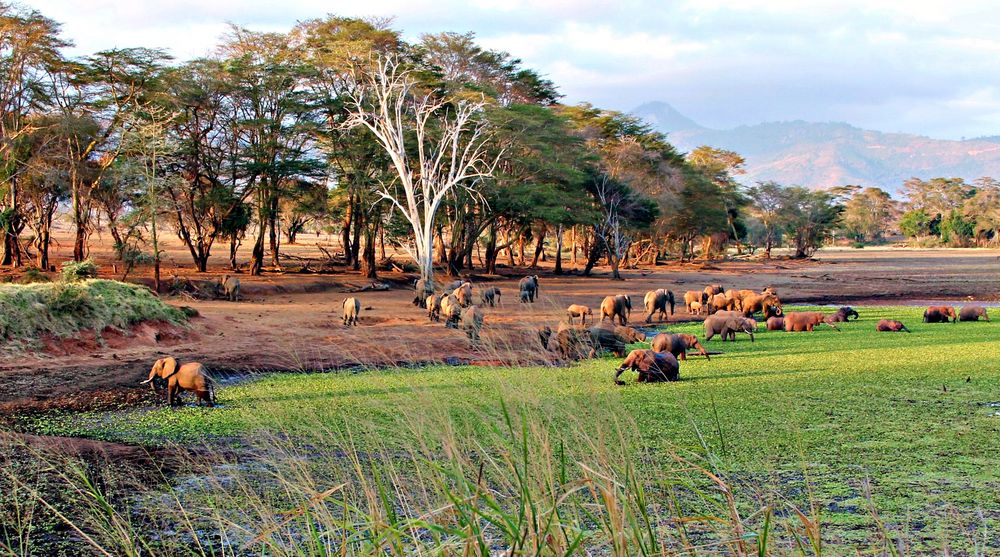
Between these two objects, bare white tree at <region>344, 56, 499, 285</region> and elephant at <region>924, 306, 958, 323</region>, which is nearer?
elephant at <region>924, 306, 958, 323</region>

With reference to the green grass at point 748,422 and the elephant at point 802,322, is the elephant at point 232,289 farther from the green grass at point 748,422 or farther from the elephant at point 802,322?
the elephant at point 802,322

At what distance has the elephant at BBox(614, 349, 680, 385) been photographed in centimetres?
890

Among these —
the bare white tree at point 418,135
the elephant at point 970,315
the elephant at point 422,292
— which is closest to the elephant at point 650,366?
the elephant at point 970,315

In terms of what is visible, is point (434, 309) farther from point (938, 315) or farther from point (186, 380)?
point (938, 315)

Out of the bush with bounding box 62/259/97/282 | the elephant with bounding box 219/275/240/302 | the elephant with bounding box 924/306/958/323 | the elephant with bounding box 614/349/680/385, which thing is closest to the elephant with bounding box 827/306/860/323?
the elephant with bounding box 924/306/958/323

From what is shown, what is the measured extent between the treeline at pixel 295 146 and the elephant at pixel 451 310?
5562 millimetres

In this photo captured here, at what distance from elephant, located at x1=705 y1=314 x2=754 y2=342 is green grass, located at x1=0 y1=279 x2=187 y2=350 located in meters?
8.76

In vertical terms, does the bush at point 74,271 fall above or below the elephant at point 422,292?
above

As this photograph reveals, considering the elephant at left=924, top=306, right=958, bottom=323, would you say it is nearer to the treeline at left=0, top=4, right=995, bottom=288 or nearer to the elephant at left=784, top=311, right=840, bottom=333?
the elephant at left=784, top=311, right=840, bottom=333

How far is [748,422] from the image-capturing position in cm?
695

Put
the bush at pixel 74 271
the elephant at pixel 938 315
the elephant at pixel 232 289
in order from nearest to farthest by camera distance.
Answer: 1. the bush at pixel 74 271
2. the elephant at pixel 938 315
3. the elephant at pixel 232 289

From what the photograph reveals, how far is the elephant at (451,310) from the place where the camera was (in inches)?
604

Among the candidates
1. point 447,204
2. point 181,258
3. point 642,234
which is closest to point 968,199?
point 642,234

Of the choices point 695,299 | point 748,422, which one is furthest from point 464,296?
point 748,422
